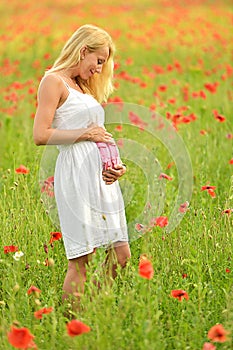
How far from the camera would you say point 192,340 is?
2.72 meters

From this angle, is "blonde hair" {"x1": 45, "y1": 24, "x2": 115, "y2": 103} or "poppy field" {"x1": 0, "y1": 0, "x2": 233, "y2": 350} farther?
"blonde hair" {"x1": 45, "y1": 24, "x2": 115, "y2": 103}

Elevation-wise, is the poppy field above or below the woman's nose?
below

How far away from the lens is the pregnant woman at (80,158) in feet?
10.3

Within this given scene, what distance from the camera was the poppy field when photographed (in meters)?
2.61

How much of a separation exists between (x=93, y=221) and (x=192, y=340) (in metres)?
0.76

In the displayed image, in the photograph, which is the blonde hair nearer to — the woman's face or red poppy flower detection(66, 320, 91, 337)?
→ the woman's face

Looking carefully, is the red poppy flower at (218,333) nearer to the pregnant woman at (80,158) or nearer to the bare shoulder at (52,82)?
the pregnant woman at (80,158)

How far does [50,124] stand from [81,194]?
343 mm

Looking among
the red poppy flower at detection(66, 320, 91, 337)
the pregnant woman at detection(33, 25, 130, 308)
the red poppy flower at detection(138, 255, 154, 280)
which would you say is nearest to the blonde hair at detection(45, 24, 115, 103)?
the pregnant woman at detection(33, 25, 130, 308)

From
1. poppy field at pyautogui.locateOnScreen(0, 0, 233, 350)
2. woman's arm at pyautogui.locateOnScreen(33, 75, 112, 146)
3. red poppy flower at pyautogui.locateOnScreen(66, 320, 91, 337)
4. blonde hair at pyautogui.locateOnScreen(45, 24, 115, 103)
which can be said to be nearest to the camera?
red poppy flower at pyautogui.locateOnScreen(66, 320, 91, 337)

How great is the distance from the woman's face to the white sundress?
4.6 inches

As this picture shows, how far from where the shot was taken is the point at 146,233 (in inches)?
124

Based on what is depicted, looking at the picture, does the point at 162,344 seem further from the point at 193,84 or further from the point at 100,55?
the point at 193,84

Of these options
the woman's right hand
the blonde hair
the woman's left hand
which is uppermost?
the blonde hair
